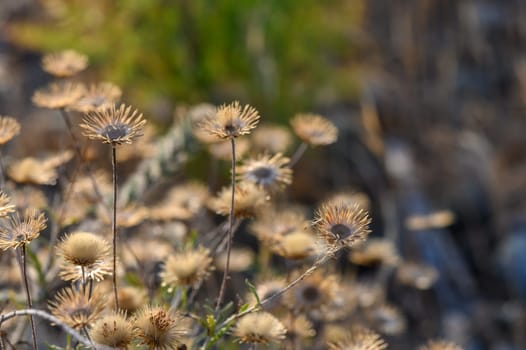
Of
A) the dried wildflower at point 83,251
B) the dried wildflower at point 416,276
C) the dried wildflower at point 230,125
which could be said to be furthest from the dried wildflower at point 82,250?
the dried wildflower at point 416,276

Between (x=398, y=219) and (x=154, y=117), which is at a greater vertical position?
(x=154, y=117)

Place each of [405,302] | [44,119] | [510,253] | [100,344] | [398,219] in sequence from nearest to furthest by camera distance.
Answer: [100,344] < [405,302] < [510,253] < [398,219] < [44,119]

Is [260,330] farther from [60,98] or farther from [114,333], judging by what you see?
[60,98]

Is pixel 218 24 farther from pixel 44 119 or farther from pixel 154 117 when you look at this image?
pixel 44 119

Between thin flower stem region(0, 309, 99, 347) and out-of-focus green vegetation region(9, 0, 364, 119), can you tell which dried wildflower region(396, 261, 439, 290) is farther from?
out-of-focus green vegetation region(9, 0, 364, 119)

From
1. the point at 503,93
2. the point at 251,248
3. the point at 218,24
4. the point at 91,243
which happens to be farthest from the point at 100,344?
the point at 503,93

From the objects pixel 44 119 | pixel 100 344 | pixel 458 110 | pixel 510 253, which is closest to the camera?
pixel 100 344

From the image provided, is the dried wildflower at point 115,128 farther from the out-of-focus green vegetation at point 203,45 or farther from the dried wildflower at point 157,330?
the out-of-focus green vegetation at point 203,45

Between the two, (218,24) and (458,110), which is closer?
(218,24)
